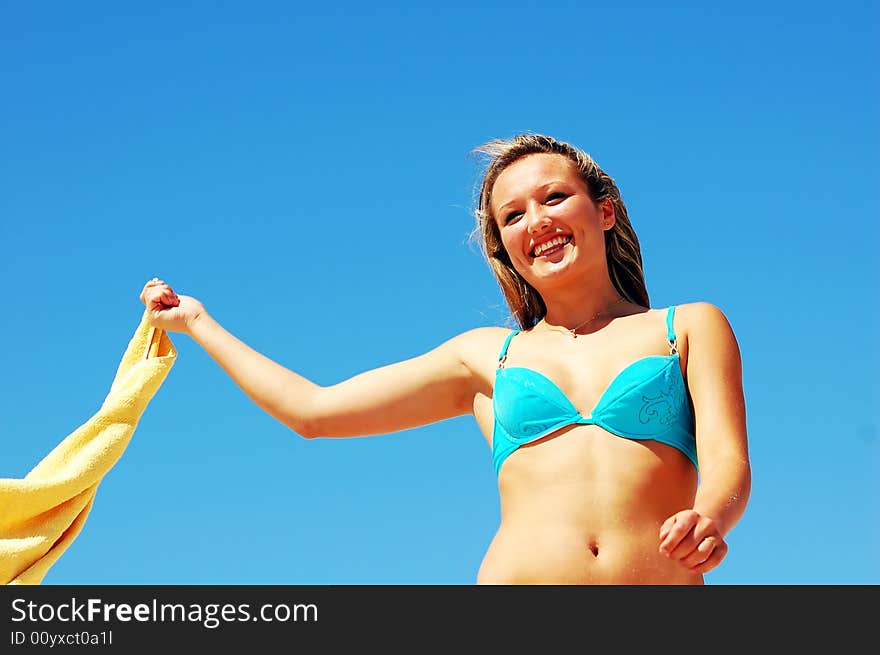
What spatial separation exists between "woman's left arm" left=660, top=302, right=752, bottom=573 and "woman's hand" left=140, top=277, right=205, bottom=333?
2.40 meters

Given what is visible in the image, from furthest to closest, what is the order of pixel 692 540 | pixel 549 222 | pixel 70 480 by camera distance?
pixel 70 480 < pixel 549 222 < pixel 692 540

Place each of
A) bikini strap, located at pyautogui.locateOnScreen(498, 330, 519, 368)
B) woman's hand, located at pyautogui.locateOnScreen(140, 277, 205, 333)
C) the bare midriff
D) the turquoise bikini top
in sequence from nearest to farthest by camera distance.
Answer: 1. the bare midriff
2. the turquoise bikini top
3. bikini strap, located at pyautogui.locateOnScreen(498, 330, 519, 368)
4. woman's hand, located at pyautogui.locateOnScreen(140, 277, 205, 333)

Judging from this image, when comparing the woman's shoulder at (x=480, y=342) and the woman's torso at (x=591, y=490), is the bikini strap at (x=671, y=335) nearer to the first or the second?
the woman's torso at (x=591, y=490)

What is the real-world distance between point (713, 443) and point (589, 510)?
20.4 inches

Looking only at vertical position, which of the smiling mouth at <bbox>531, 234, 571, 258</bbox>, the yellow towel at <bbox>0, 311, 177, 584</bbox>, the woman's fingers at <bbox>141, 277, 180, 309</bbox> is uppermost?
the woman's fingers at <bbox>141, 277, 180, 309</bbox>

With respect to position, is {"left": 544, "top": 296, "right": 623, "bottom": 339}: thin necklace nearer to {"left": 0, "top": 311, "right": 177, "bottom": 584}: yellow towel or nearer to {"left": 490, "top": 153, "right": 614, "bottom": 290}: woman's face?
{"left": 490, "top": 153, "right": 614, "bottom": 290}: woman's face

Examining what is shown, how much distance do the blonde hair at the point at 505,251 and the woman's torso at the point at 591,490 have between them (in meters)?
0.47

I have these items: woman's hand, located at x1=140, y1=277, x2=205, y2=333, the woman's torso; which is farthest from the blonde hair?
woman's hand, located at x1=140, y1=277, x2=205, y2=333

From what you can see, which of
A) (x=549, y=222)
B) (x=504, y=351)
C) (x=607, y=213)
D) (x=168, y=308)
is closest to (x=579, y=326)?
(x=504, y=351)

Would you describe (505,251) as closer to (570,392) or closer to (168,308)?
(570,392)

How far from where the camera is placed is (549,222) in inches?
200

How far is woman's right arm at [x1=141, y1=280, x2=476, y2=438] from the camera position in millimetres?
5316

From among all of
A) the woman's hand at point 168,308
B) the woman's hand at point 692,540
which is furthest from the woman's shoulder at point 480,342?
the woman's hand at point 692,540
